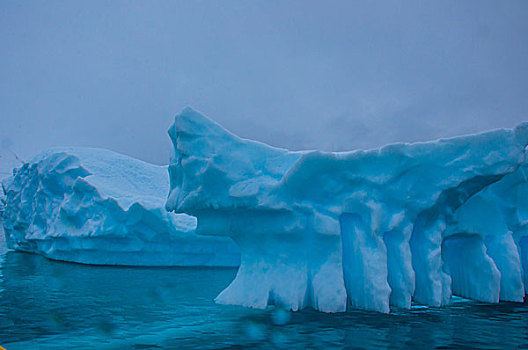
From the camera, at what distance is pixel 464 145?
6004 mm

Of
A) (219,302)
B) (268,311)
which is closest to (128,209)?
(219,302)

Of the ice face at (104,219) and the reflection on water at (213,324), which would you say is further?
the ice face at (104,219)

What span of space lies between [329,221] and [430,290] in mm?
1910

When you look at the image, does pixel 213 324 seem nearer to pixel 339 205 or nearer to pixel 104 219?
pixel 339 205

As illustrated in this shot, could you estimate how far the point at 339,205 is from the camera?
6.06 m

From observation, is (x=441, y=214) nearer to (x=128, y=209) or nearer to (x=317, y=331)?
(x=317, y=331)

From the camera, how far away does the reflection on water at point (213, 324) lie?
4.36 metres

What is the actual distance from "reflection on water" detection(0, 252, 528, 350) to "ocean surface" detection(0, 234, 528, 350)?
0.04 feet

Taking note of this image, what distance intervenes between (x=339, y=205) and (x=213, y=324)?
244 centimetres

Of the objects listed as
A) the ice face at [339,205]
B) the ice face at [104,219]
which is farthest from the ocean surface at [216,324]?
the ice face at [104,219]

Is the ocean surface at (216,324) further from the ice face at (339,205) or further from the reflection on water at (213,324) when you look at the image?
the ice face at (339,205)

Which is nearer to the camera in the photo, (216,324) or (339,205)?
(216,324)

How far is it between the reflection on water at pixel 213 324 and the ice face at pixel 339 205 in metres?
0.35

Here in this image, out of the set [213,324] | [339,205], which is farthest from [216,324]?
[339,205]
